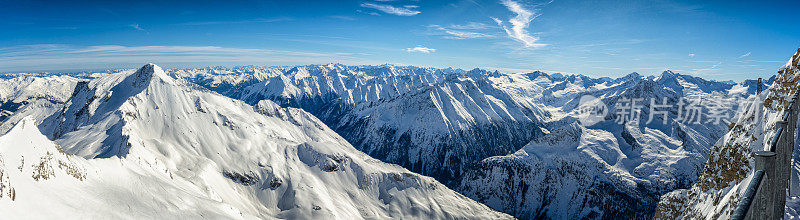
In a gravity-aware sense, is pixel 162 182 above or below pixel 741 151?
below

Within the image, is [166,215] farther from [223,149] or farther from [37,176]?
[223,149]

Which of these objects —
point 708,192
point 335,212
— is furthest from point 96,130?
point 708,192

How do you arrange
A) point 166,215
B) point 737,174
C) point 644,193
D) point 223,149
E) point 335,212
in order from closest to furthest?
1. point 737,174
2. point 166,215
3. point 335,212
4. point 644,193
5. point 223,149

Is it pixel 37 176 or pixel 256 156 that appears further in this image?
pixel 256 156

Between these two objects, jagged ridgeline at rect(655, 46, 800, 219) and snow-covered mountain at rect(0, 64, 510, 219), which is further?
snow-covered mountain at rect(0, 64, 510, 219)

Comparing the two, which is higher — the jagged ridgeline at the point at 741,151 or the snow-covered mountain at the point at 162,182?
the jagged ridgeline at the point at 741,151

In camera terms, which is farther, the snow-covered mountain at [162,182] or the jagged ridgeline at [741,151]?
the snow-covered mountain at [162,182]

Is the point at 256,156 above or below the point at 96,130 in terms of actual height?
below

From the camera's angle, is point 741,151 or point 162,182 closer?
point 741,151
